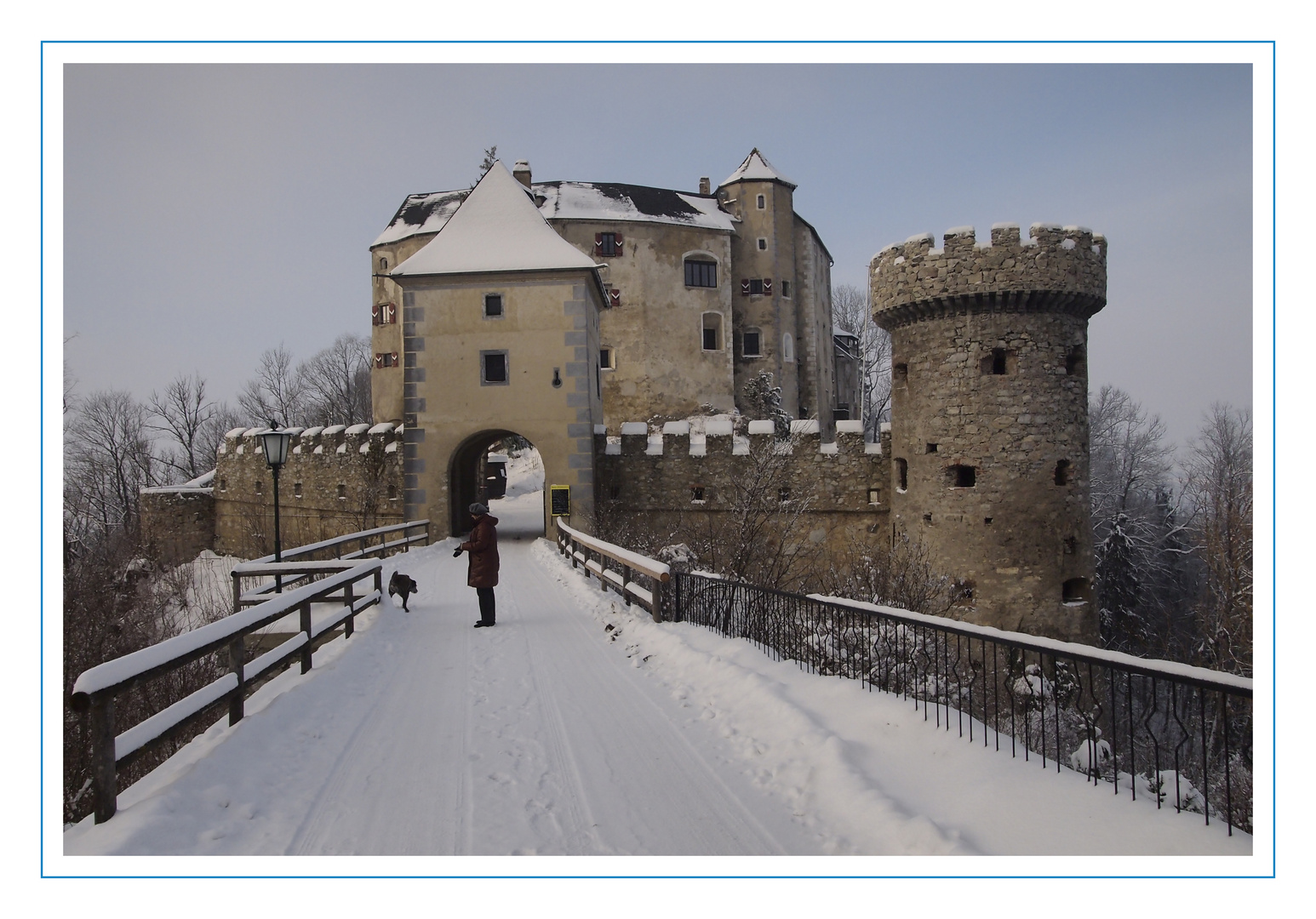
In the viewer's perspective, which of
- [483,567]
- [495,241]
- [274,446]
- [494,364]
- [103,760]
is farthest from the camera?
[495,241]

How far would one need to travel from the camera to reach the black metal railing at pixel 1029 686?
3854 millimetres

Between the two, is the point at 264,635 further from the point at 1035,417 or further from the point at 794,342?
the point at 794,342

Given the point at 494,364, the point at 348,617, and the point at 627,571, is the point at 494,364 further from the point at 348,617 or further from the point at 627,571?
the point at 348,617

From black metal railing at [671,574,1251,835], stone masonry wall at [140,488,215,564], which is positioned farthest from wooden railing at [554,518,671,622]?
stone masonry wall at [140,488,215,564]

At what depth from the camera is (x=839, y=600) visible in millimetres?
6543

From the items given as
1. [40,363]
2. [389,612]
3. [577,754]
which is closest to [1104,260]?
[389,612]

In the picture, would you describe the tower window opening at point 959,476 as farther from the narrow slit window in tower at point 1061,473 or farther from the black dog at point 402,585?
the black dog at point 402,585

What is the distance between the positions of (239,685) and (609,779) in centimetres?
250

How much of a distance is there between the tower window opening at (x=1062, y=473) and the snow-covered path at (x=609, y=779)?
13.5m

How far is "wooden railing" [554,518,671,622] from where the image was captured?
9105 mm

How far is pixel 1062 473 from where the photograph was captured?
59.5 ft

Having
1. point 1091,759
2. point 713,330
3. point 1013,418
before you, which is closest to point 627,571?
point 1091,759

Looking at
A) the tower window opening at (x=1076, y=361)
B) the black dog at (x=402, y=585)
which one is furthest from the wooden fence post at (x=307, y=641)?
the tower window opening at (x=1076, y=361)
